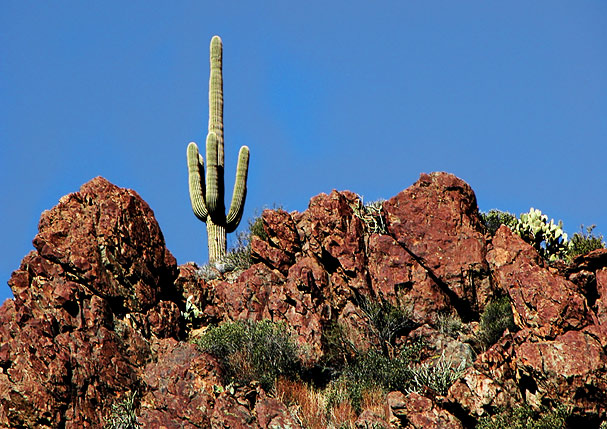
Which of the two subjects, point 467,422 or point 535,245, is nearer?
point 467,422

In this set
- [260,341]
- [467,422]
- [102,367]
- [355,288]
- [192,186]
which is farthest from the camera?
[192,186]

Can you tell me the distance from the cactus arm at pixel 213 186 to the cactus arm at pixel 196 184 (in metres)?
0.24

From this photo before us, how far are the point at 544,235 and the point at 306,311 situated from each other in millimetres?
6159

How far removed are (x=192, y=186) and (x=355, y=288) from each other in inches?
352

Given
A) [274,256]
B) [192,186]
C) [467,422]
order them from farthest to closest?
[192,186] → [274,256] → [467,422]

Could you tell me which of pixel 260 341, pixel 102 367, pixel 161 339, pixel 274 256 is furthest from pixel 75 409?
pixel 274 256

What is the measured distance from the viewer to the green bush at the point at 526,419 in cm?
1297

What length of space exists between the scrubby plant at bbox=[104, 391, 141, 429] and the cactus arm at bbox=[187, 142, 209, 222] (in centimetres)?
1054

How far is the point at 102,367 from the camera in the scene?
48.2ft

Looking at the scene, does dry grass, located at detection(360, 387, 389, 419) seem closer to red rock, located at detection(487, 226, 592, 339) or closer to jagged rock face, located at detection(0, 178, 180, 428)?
red rock, located at detection(487, 226, 592, 339)

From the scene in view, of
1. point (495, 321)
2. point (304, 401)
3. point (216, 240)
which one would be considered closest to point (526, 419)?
point (495, 321)

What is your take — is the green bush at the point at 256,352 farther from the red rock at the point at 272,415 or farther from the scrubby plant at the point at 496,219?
the scrubby plant at the point at 496,219

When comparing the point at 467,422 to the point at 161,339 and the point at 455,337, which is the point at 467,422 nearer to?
the point at 455,337

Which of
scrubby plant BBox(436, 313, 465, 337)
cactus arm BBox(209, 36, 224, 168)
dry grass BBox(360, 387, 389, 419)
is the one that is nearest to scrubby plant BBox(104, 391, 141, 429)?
dry grass BBox(360, 387, 389, 419)
